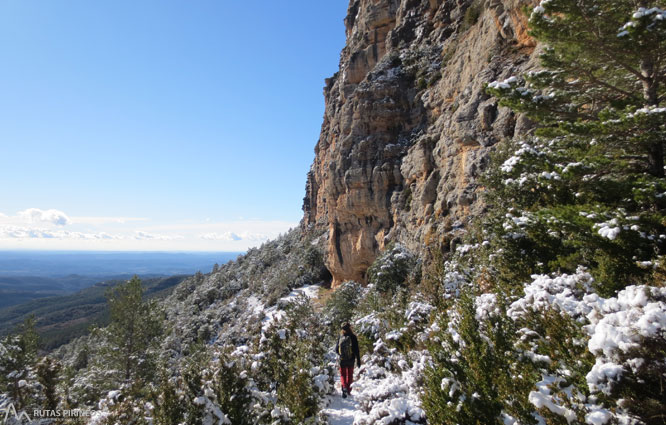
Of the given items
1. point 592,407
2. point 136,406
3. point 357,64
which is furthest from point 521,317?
point 357,64

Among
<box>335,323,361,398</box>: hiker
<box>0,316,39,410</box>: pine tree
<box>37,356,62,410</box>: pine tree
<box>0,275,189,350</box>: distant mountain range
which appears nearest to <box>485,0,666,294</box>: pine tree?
<box>335,323,361,398</box>: hiker

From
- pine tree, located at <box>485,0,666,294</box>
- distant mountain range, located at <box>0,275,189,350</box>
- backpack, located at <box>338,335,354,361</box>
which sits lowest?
distant mountain range, located at <box>0,275,189,350</box>

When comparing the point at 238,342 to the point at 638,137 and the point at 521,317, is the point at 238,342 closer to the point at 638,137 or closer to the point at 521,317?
the point at 521,317

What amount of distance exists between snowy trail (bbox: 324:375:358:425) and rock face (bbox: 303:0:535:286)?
1038 centimetres

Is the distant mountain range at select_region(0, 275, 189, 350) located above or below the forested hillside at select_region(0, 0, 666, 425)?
below

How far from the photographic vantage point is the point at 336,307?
18.9 metres

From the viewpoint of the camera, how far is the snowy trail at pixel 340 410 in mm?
6133

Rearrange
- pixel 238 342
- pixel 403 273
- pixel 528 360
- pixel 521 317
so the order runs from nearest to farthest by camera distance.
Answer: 1. pixel 528 360
2. pixel 521 317
3. pixel 403 273
4. pixel 238 342

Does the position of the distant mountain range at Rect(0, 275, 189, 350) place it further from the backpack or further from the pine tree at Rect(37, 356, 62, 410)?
the backpack

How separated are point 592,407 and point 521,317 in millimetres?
2063

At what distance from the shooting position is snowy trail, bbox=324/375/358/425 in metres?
6.13

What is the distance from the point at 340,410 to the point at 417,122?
22184 millimetres

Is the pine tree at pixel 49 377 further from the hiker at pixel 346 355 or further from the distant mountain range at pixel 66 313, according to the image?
the distant mountain range at pixel 66 313

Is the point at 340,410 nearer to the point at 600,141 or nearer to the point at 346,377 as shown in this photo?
the point at 346,377
